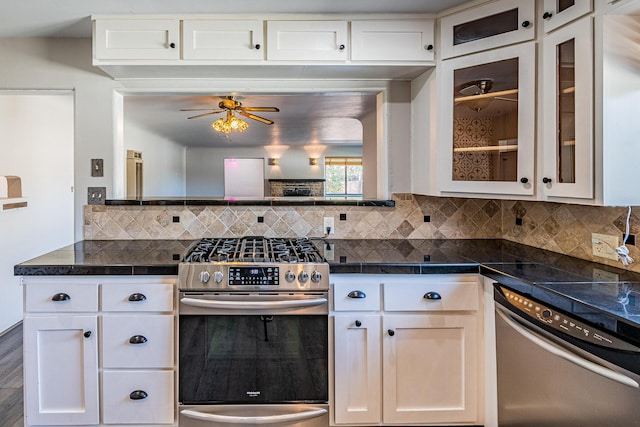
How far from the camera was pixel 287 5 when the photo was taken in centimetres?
215

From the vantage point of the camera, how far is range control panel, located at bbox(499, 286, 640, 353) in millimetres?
A: 1150

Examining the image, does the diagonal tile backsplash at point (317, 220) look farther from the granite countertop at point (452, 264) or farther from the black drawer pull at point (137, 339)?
the black drawer pull at point (137, 339)

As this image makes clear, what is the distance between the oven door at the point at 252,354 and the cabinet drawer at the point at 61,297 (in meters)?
0.41

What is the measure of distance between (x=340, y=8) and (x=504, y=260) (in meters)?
1.55

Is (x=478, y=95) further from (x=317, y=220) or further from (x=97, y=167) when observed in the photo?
(x=97, y=167)

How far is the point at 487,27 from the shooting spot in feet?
6.79

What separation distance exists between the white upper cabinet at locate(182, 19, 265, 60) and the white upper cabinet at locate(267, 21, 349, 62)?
4.4 inches

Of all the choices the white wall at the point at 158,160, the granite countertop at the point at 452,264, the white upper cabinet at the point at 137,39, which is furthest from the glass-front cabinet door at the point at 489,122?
the white wall at the point at 158,160

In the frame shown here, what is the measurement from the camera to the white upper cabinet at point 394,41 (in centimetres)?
225

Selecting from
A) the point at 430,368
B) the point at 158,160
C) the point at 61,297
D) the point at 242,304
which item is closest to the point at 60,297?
the point at 61,297

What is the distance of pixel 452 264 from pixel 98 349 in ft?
5.48

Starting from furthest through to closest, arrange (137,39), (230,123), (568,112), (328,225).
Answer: (230,123) → (328,225) → (137,39) → (568,112)

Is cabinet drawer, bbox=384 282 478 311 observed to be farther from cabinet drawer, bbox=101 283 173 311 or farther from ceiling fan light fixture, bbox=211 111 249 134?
ceiling fan light fixture, bbox=211 111 249 134

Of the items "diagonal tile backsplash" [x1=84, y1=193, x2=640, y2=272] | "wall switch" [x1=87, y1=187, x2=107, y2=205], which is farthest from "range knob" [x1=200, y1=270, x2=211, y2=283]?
"wall switch" [x1=87, y1=187, x2=107, y2=205]
